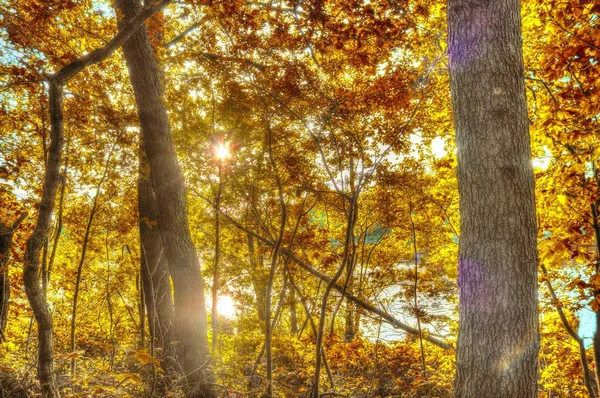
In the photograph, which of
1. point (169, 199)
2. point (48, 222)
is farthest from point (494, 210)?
point (169, 199)

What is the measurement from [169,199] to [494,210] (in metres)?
4.12

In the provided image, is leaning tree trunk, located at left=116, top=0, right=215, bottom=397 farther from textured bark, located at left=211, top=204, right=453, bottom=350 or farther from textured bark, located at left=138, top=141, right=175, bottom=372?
textured bark, located at left=211, top=204, right=453, bottom=350

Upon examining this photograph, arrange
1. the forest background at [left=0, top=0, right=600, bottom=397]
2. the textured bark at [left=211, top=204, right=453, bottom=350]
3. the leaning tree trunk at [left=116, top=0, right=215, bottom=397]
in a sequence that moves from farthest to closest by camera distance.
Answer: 1. the textured bark at [left=211, top=204, right=453, bottom=350]
2. the leaning tree trunk at [left=116, top=0, right=215, bottom=397]
3. the forest background at [left=0, top=0, right=600, bottom=397]

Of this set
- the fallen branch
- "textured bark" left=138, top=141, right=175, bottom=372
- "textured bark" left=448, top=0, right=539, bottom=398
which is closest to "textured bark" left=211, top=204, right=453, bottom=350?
the fallen branch

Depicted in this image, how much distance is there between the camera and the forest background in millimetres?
3850

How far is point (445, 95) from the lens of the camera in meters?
6.59

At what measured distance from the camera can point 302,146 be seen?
21.1 feet

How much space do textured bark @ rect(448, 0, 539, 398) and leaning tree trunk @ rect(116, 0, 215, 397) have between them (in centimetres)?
355

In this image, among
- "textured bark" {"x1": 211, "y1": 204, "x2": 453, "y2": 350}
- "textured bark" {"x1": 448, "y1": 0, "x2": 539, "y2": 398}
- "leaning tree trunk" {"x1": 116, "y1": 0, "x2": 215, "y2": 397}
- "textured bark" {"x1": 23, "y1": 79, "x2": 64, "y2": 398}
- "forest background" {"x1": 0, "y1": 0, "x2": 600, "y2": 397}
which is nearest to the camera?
"textured bark" {"x1": 448, "y1": 0, "x2": 539, "y2": 398}

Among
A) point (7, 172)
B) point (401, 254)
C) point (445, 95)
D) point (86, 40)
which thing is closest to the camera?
point (7, 172)

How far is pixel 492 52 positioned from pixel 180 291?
4.60 meters

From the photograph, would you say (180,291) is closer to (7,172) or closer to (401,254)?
(7,172)

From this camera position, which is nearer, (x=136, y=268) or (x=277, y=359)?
(x=277, y=359)

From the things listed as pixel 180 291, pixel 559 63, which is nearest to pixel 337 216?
pixel 180 291
